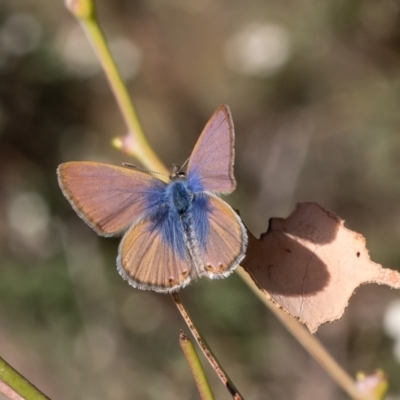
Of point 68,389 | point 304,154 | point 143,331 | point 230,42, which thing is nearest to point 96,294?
point 143,331

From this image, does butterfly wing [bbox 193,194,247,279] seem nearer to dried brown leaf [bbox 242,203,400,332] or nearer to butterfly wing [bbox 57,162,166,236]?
dried brown leaf [bbox 242,203,400,332]

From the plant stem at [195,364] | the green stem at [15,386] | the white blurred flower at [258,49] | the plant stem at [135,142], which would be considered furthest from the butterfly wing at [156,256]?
the white blurred flower at [258,49]

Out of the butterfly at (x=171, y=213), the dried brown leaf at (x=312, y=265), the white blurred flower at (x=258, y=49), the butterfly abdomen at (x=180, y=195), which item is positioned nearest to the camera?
the dried brown leaf at (x=312, y=265)

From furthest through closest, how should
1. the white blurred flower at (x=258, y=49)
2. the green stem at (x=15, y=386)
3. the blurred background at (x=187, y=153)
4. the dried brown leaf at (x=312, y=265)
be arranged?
the white blurred flower at (x=258, y=49) < the blurred background at (x=187, y=153) < the dried brown leaf at (x=312, y=265) < the green stem at (x=15, y=386)

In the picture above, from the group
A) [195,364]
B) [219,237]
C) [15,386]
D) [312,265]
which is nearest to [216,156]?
[219,237]

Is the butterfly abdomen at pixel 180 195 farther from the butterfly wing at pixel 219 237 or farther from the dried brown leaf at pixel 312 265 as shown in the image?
the dried brown leaf at pixel 312 265

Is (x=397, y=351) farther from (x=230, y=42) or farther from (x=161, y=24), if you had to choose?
(x=161, y=24)

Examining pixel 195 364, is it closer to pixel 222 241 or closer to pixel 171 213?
pixel 222 241
